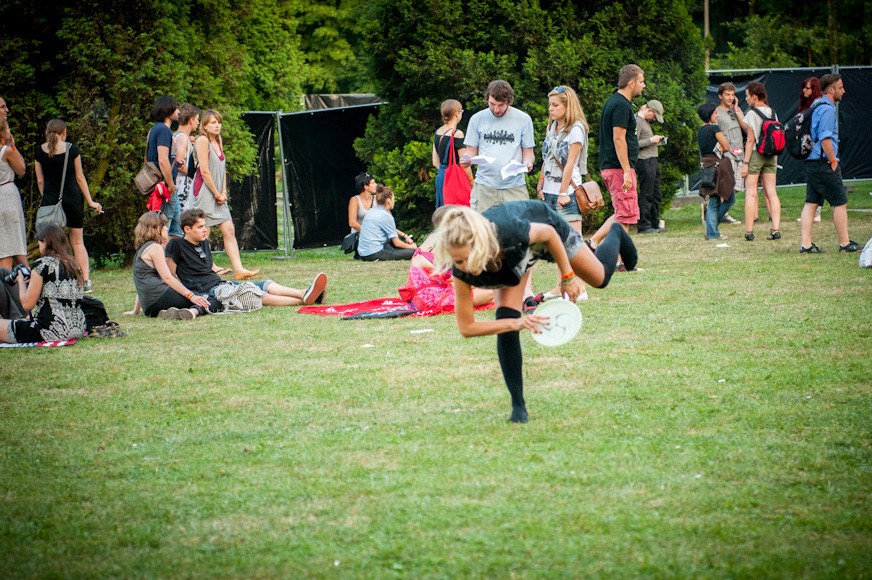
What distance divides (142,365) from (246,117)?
30.9ft

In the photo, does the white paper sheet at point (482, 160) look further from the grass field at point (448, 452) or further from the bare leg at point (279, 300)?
the bare leg at point (279, 300)

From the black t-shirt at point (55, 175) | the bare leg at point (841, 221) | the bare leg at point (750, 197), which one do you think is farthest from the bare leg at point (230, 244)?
the bare leg at point (841, 221)

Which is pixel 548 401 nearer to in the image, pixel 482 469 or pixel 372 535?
pixel 482 469

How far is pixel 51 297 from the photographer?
7.96 meters

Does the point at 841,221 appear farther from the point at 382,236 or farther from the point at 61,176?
the point at 61,176

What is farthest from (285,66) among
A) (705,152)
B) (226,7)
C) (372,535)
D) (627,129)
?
(372,535)

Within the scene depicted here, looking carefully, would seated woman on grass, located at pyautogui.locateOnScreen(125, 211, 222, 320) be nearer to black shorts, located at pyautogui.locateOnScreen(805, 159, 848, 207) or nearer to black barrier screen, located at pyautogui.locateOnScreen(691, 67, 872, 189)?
black shorts, located at pyautogui.locateOnScreen(805, 159, 848, 207)

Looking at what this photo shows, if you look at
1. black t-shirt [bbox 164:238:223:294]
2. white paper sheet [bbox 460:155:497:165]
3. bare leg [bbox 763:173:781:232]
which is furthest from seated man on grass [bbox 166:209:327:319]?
bare leg [bbox 763:173:781:232]

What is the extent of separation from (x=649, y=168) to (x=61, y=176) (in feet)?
30.4

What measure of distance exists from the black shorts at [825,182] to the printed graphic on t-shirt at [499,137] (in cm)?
429

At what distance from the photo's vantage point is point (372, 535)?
3.67 m

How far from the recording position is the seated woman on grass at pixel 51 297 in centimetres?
788

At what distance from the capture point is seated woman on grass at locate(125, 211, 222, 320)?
29.8ft

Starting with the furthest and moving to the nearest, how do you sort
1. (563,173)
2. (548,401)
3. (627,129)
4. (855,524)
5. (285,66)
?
(285,66) → (627,129) → (563,173) → (548,401) → (855,524)
